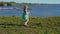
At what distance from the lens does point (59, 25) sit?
51.1 feet

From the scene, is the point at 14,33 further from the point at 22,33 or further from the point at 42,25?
the point at 42,25

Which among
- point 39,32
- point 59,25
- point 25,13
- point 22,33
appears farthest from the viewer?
point 59,25

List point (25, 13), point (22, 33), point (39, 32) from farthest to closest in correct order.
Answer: point (25, 13) → point (39, 32) → point (22, 33)

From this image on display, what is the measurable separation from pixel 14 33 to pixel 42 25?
3495 mm

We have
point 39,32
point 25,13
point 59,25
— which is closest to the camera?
point 39,32

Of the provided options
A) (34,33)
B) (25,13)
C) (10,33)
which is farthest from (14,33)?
(25,13)

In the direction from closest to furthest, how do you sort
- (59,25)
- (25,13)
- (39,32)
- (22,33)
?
(22,33), (39,32), (25,13), (59,25)

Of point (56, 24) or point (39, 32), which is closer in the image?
point (39, 32)

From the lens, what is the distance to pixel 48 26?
15.0 metres

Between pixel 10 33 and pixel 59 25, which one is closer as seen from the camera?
pixel 10 33

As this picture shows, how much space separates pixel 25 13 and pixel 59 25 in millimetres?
2485

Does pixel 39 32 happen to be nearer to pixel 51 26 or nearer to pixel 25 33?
pixel 25 33

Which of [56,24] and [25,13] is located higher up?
[25,13]

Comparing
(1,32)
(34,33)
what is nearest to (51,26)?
(34,33)
